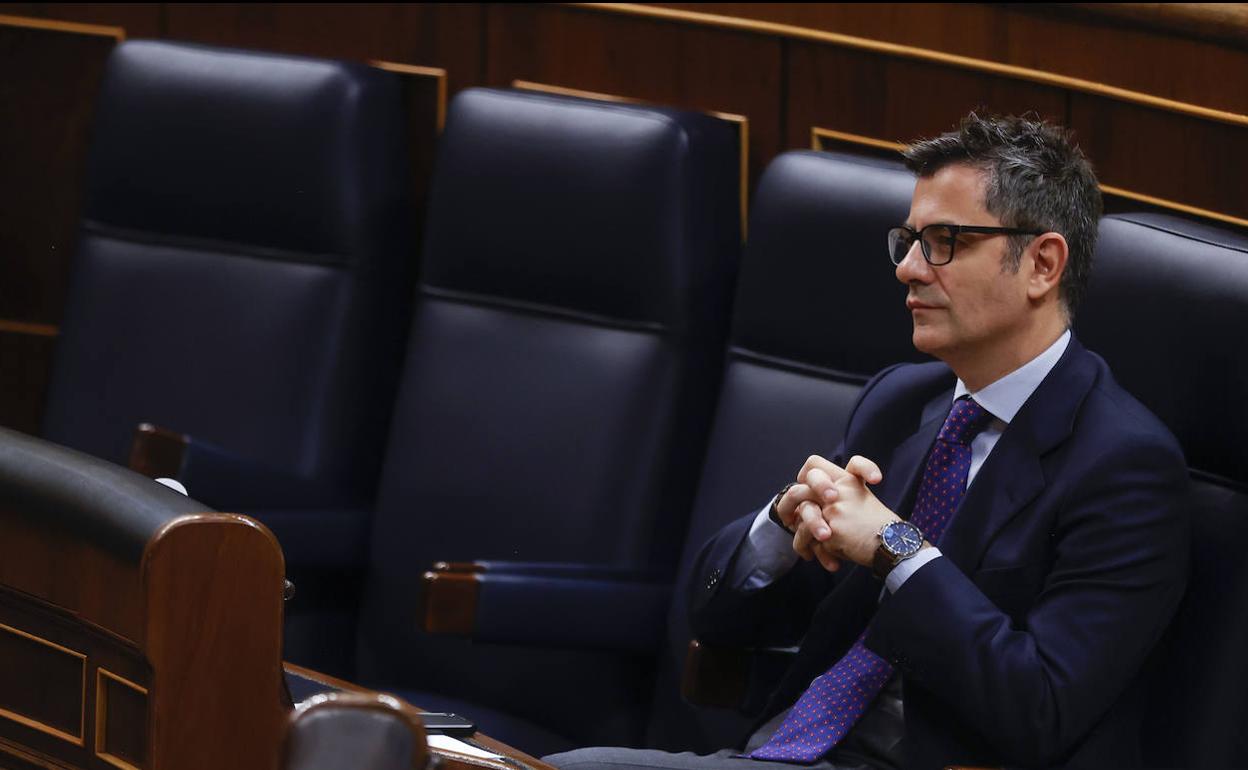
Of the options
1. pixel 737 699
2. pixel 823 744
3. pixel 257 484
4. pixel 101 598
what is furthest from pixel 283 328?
pixel 101 598

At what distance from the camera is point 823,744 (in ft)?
4.37

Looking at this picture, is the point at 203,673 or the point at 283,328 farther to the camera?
the point at 283,328

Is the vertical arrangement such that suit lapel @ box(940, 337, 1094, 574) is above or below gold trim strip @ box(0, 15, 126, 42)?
below

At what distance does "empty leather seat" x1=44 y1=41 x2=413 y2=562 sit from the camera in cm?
196

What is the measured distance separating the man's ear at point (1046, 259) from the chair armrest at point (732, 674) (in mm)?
381

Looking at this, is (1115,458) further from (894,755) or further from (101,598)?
(101,598)

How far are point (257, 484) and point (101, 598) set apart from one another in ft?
2.93

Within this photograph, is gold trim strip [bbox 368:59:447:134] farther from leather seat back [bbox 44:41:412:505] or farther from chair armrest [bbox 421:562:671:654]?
chair armrest [bbox 421:562:671:654]

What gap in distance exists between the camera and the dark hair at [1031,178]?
1282mm

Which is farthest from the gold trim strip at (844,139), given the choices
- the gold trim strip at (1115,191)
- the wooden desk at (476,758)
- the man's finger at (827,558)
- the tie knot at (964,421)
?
the wooden desk at (476,758)

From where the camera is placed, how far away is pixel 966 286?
1.28 meters

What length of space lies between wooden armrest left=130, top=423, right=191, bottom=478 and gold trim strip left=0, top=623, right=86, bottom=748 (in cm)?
74

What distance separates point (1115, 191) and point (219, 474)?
0.89 meters

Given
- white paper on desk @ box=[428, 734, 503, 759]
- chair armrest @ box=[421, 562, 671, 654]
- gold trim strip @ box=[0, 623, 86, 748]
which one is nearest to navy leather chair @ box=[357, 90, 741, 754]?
chair armrest @ box=[421, 562, 671, 654]
